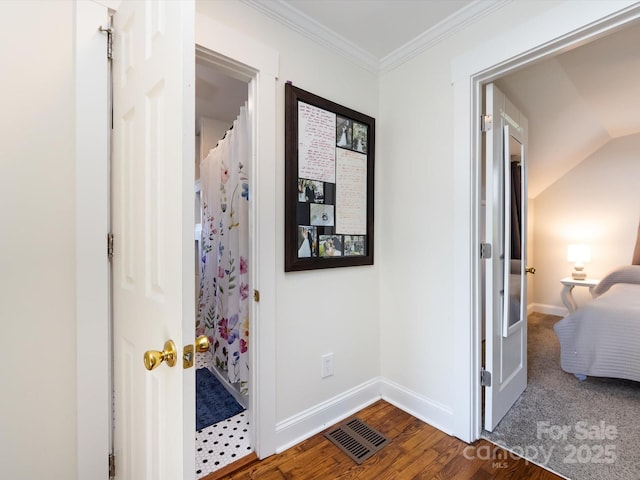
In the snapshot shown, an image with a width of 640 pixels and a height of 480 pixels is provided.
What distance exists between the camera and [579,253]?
392 cm

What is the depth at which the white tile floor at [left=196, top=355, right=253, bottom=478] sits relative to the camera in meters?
1.47

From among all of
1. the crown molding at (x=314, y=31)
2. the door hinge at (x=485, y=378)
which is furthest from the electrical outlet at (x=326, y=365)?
the crown molding at (x=314, y=31)

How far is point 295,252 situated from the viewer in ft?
5.32

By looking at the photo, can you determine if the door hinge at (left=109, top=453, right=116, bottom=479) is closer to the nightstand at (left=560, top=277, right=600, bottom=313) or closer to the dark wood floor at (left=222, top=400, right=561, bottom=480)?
the dark wood floor at (left=222, top=400, right=561, bottom=480)

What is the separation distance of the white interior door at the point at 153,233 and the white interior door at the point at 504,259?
1.63 metres

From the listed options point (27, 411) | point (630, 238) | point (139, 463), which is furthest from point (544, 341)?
point (27, 411)

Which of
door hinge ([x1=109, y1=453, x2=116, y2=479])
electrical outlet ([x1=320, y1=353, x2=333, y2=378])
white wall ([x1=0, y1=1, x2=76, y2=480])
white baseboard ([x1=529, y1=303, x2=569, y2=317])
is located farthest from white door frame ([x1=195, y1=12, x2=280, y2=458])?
white baseboard ([x1=529, y1=303, x2=569, y2=317])

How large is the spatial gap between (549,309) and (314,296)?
4346mm

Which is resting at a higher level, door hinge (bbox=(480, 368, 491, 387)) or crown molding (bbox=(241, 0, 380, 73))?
crown molding (bbox=(241, 0, 380, 73))

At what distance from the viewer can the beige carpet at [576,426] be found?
4.83 ft

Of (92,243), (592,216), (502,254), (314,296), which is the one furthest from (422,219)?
(592,216)

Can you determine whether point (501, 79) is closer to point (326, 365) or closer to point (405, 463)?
point (326, 365)

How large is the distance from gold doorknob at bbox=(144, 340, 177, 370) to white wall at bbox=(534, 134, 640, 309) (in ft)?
17.1

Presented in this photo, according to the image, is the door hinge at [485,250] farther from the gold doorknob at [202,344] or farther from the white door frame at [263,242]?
the gold doorknob at [202,344]
